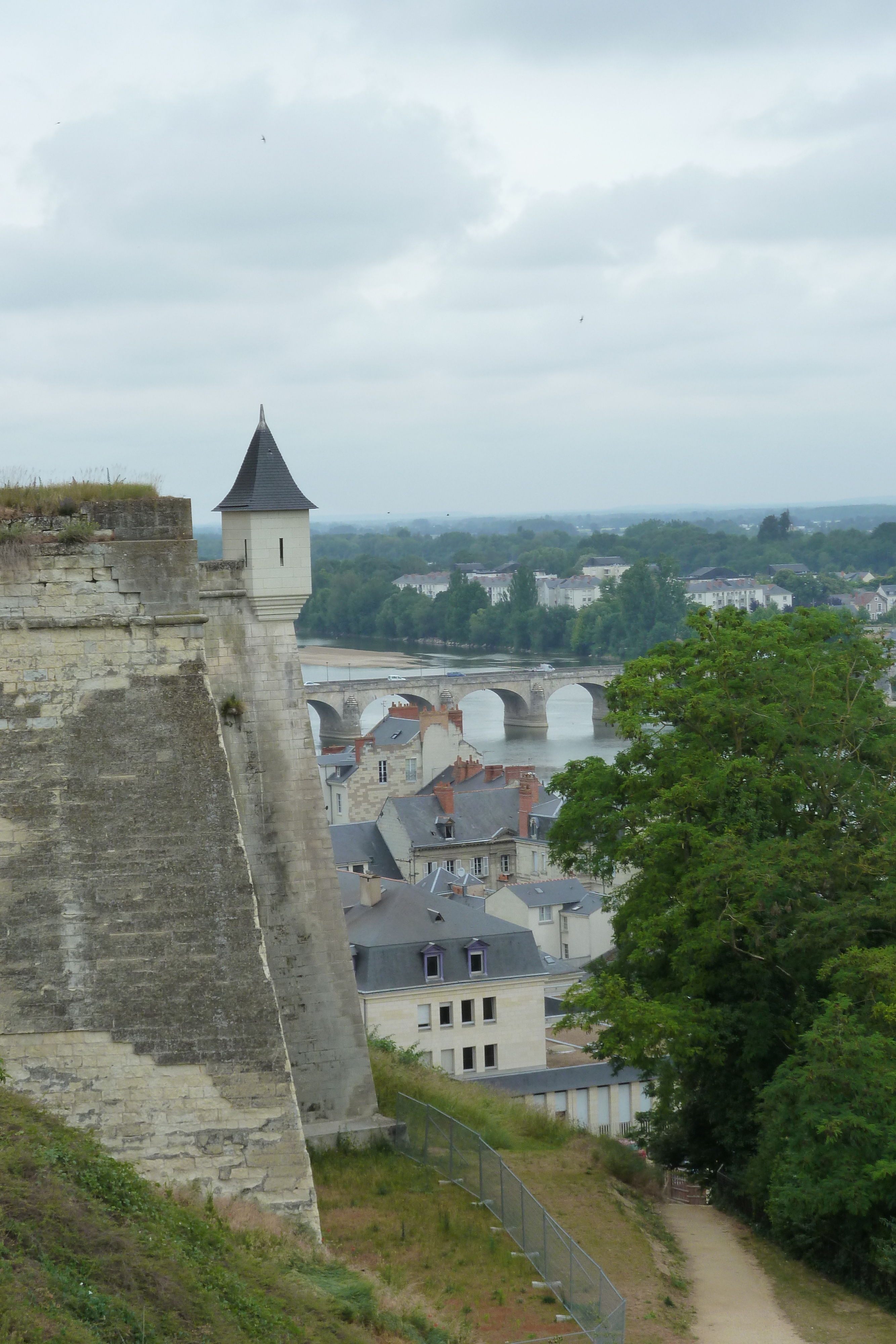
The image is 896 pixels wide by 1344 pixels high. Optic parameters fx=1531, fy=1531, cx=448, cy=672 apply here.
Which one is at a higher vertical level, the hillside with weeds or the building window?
the hillside with weeds

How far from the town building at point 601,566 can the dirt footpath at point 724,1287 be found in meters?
167

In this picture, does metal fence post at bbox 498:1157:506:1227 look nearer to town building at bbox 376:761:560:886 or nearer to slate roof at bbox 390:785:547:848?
town building at bbox 376:761:560:886

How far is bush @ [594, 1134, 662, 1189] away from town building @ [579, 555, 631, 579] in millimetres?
165781

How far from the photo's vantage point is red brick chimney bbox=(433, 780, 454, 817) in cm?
4897

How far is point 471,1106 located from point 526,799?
33.8 metres

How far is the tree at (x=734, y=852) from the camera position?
1484 centimetres

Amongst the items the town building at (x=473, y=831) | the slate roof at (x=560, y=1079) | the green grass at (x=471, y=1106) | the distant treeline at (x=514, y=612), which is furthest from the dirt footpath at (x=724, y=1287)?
the distant treeline at (x=514, y=612)

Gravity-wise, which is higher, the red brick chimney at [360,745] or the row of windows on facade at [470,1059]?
the red brick chimney at [360,745]

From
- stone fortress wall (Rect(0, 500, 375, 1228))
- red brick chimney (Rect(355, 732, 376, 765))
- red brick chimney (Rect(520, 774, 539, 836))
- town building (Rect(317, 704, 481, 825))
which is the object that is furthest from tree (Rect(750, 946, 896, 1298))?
red brick chimney (Rect(355, 732, 376, 765))

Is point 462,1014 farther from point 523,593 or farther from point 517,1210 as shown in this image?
point 523,593

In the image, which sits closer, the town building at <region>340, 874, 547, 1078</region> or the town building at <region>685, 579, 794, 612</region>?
the town building at <region>340, 874, 547, 1078</region>

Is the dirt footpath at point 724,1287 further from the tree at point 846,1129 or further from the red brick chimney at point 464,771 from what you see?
the red brick chimney at point 464,771

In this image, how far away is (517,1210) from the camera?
12297 mm

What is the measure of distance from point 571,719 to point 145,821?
8450 cm
